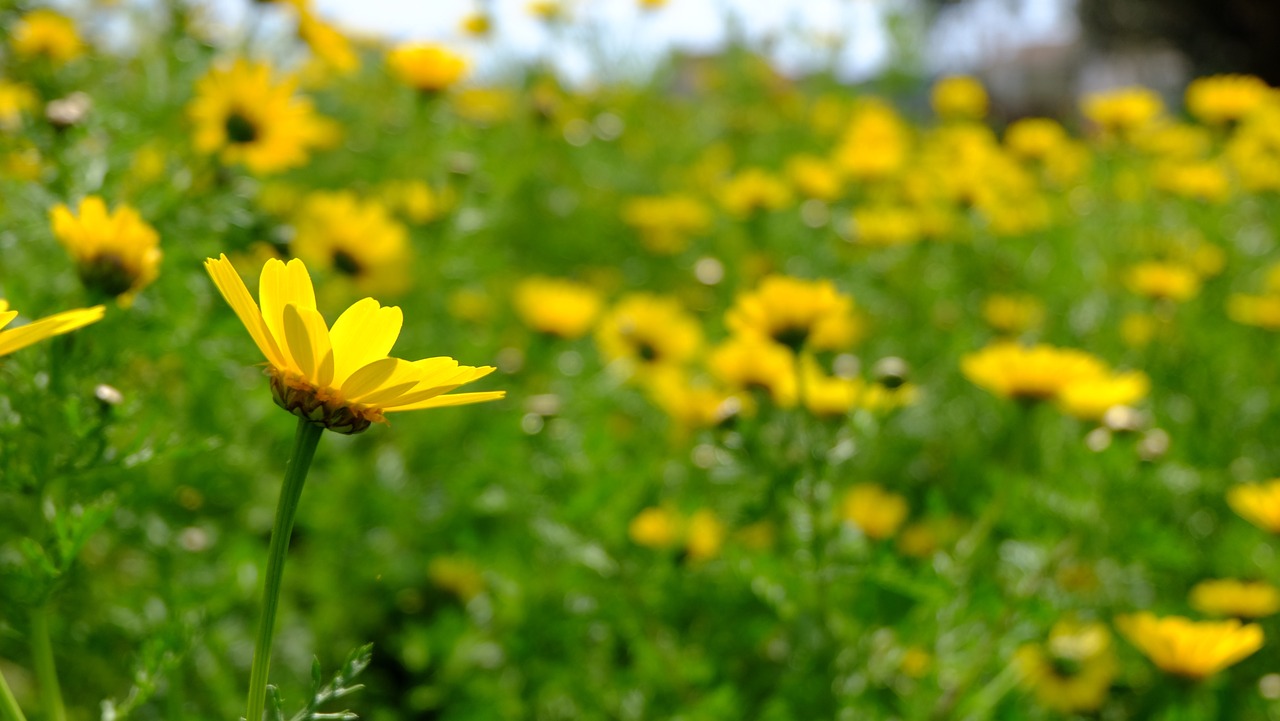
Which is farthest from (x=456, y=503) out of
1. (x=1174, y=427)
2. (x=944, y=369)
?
(x=1174, y=427)

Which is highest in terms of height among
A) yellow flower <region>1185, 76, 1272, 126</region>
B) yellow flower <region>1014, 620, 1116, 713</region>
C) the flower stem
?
the flower stem

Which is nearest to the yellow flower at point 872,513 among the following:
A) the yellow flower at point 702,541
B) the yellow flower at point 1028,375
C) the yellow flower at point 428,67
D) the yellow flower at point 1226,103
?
the yellow flower at point 702,541

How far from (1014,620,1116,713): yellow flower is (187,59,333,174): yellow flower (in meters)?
1.72

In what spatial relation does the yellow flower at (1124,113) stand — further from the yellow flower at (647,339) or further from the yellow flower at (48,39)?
the yellow flower at (48,39)

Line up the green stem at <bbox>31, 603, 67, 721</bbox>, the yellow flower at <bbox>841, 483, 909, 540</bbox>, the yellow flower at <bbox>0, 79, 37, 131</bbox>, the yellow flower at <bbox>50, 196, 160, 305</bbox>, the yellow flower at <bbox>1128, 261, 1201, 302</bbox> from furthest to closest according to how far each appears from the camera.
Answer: the yellow flower at <bbox>1128, 261, 1201, 302</bbox> → the yellow flower at <bbox>841, 483, 909, 540</bbox> → the yellow flower at <bbox>0, 79, 37, 131</bbox> → the yellow flower at <bbox>50, 196, 160, 305</bbox> → the green stem at <bbox>31, 603, 67, 721</bbox>

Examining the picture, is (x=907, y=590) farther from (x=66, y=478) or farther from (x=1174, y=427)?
(x=1174, y=427)

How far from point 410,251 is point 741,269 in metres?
1.51

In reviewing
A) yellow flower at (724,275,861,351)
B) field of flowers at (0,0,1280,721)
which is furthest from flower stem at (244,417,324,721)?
yellow flower at (724,275,861,351)

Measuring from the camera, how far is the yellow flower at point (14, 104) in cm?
189

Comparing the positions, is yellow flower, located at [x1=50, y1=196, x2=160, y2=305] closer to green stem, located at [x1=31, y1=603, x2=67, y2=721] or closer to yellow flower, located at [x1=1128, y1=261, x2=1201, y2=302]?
green stem, located at [x1=31, y1=603, x2=67, y2=721]

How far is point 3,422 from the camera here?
46.4 inches

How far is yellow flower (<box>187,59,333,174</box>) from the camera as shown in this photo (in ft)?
6.77

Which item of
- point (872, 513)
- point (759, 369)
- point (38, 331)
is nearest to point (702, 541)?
point (759, 369)

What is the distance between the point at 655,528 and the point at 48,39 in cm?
174
